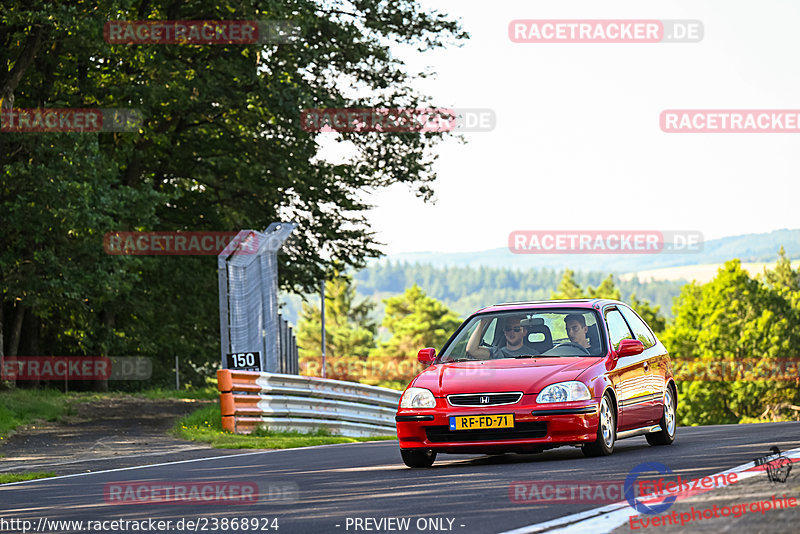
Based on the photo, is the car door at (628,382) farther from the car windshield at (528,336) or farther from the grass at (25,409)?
the grass at (25,409)

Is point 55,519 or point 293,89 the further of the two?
point 293,89

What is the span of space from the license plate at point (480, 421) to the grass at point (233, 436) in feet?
21.3

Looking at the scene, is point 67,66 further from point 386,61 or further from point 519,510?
point 519,510

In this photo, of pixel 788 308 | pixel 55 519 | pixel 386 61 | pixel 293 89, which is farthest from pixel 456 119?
pixel 788 308

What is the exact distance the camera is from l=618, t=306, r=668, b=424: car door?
1203 centimetres

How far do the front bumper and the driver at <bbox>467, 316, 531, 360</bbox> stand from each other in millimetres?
1183

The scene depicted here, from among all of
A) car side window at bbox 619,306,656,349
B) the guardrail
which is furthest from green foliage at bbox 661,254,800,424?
car side window at bbox 619,306,656,349

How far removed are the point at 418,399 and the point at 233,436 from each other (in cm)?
798

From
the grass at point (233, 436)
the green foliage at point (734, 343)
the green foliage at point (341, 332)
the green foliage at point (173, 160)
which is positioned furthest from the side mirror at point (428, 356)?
the green foliage at point (341, 332)

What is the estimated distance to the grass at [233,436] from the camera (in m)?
16.5

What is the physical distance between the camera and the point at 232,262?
66.4 ft

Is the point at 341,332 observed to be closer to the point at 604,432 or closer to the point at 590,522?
the point at 604,432

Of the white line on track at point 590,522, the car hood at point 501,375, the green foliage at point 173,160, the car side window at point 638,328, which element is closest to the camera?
the white line on track at point 590,522

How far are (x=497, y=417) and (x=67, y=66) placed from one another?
22.9 m
